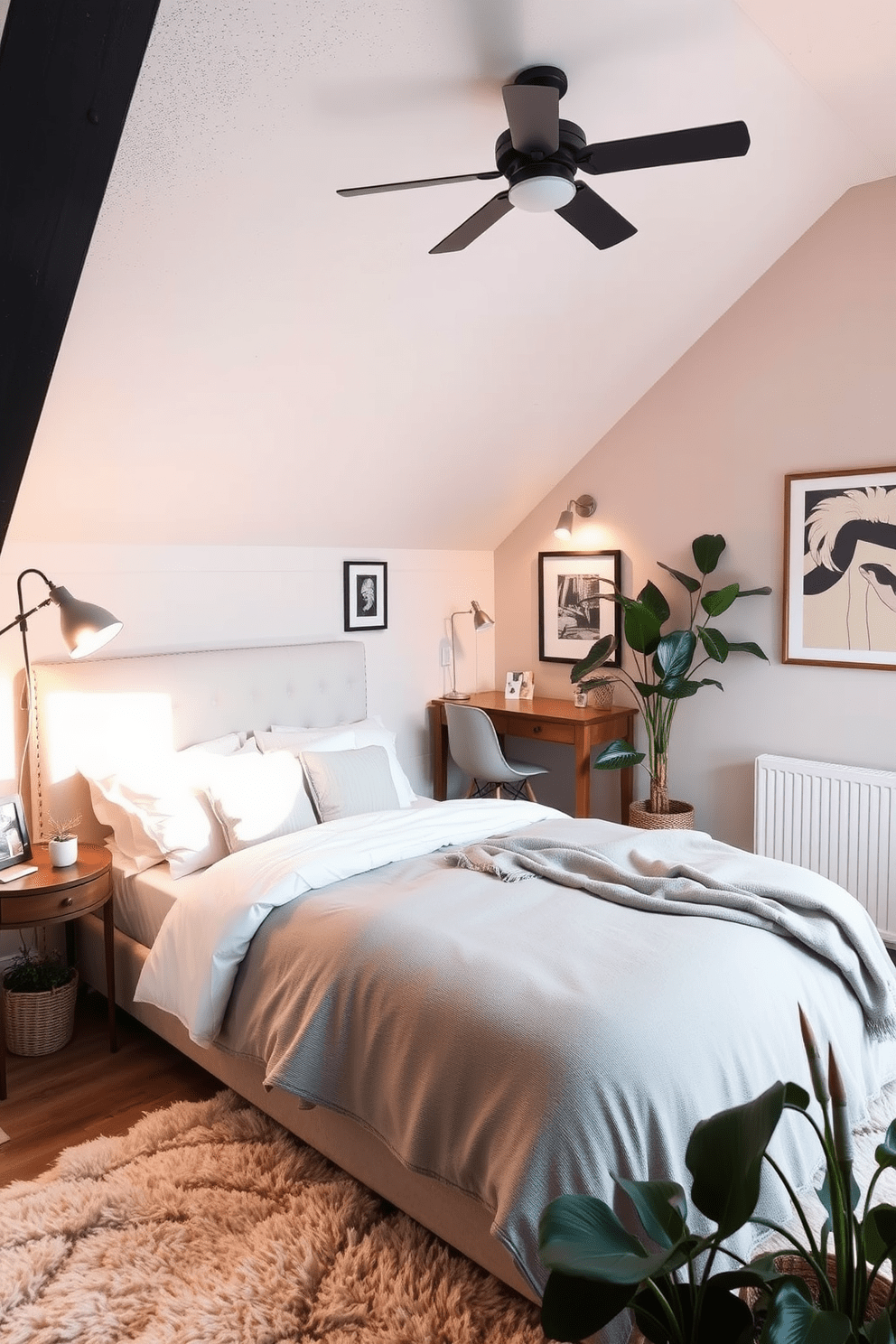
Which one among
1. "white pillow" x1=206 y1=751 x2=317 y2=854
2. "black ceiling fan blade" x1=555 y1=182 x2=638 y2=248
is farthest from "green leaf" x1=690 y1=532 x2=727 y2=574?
"white pillow" x1=206 y1=751 x2=317 y2=854

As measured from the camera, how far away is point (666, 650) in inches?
160

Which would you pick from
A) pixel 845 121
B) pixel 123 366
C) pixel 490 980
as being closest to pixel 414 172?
pixel 123 366

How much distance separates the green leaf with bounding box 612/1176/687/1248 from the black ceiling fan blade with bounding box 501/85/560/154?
2.00 metres

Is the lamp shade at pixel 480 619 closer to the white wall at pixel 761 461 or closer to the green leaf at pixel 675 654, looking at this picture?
the white wall at pixel 761 461

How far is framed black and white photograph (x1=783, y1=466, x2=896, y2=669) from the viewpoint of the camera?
3.74 metres

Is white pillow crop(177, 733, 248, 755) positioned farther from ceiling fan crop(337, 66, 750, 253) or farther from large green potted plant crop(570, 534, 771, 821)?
ceiling fan crop(337, 66, 750, 253)

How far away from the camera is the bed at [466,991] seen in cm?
184

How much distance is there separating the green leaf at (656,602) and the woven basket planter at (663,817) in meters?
0.86

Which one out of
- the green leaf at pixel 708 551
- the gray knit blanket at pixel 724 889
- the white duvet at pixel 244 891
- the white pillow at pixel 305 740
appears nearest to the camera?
the gray knit blanket at pixel 724 889

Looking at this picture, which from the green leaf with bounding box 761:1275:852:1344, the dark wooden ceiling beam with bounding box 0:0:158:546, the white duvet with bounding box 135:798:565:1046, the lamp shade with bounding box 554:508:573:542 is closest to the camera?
the green leaf with bounding box 761:1275:852:1344

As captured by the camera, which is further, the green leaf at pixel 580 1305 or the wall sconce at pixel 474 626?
the wall sconce at pixel 474 626

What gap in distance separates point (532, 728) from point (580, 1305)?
364cm

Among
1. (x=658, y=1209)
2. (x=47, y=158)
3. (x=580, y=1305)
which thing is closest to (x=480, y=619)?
(x=47, y=158)

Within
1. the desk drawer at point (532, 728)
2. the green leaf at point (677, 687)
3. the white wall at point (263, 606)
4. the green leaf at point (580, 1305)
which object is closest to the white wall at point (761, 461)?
the green leaf at point (677, 687)
